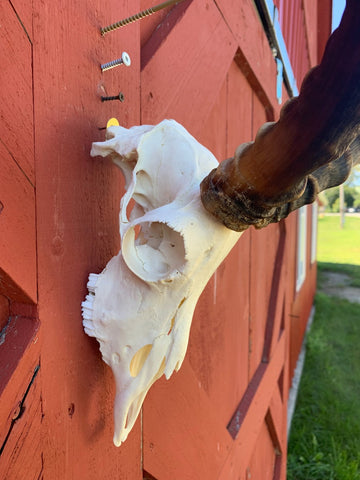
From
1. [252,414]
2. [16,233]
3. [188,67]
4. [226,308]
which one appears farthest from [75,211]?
[252,414]

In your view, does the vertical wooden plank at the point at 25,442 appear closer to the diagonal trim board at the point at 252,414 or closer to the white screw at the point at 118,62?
the white screw at the point at 118,62

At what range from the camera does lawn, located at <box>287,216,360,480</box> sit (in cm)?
340

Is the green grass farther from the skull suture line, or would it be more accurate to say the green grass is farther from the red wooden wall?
the skull suture line

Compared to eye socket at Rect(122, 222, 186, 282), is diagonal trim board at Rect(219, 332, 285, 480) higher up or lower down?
lower down

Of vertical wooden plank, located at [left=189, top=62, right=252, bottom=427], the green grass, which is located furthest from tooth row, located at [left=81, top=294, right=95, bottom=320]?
the green grass

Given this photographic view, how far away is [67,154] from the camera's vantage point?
65 cm

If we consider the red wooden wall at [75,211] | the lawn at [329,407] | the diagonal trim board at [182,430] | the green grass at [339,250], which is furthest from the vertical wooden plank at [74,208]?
the green grass at [339,250]

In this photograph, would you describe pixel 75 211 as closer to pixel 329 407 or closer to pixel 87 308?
pixel 87 308

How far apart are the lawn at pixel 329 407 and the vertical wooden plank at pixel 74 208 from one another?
3.36 meters

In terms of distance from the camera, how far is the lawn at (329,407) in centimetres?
340

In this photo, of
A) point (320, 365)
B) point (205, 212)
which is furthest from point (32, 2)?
point (320, 365)

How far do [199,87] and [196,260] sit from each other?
0.76 metres

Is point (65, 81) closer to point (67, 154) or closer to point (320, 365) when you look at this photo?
point (67, 154)

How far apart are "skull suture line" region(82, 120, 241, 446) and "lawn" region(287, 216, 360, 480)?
11.1 ft
